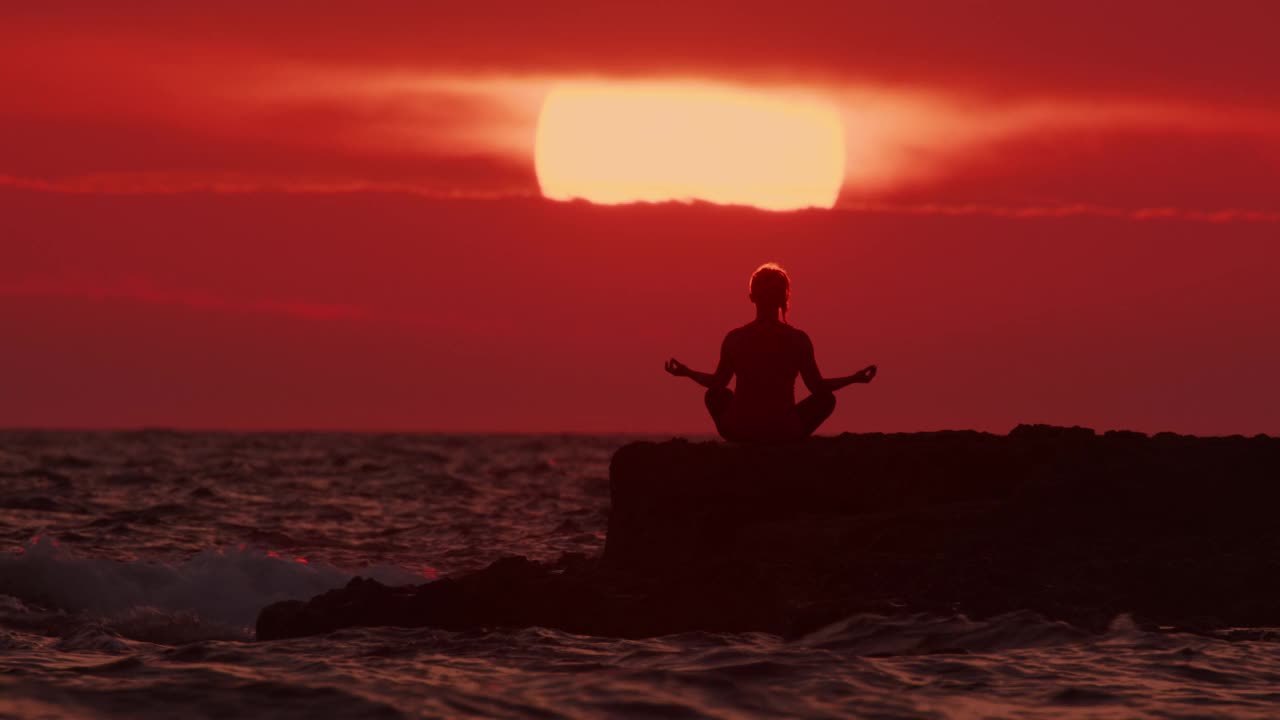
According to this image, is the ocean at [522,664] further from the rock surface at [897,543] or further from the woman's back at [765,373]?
the woman's back at [765,373]

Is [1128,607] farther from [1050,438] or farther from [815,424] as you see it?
[815,424]

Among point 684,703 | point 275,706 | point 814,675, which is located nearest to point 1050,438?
point 814,675

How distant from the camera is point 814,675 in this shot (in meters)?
8.67

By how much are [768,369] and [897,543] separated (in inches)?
80.1

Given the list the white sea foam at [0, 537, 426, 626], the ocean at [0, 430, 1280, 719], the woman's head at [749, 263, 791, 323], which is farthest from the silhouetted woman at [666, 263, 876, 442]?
the white sea foam at [0, 537, 426, 626]

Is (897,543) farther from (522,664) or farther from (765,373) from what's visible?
(522,664)

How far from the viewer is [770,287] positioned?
40.2 feet

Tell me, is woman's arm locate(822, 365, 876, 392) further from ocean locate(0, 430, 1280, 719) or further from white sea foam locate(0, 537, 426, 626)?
white sea foam locate(0, 537, 426, 626)

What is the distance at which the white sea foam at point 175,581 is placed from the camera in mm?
13211

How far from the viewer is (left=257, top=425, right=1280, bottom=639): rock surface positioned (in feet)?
33.0

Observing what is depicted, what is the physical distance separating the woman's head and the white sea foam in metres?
4.81

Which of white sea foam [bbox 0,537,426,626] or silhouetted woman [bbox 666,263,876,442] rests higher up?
silhouetted woman [bbox 666,263,876,442]

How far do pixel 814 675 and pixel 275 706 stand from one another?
2.94 metres

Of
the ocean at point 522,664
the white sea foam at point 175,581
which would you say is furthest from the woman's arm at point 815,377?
the white sea foam at point 175,581
